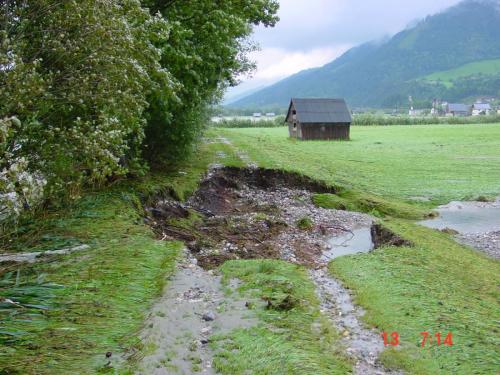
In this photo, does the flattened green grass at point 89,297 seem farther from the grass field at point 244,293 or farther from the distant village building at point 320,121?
the distant village building at point 320,121

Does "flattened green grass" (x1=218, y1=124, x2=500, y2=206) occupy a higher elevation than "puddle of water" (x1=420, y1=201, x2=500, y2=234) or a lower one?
higher

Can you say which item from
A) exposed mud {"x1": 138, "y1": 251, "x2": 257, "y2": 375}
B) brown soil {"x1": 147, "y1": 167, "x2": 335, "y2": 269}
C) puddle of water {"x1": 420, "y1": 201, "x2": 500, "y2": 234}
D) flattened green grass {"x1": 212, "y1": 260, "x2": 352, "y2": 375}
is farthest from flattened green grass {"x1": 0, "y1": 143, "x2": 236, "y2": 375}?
puddle of water {"x1": 420, "y1": 201, "x2": 500, "y2": 234}

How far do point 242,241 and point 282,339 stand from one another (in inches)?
298

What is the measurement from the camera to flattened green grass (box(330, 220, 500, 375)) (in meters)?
7.80

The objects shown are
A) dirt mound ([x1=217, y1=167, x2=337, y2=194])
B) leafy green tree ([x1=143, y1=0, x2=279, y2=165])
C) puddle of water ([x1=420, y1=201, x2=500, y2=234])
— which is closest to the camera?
leafy green tree ([x1=143, y1=0, x2=279, y2=165])

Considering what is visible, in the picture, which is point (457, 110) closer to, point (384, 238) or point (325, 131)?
point (325, 131)

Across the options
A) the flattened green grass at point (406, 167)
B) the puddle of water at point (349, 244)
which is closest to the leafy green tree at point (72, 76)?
the puddle of water at point (349, 244)

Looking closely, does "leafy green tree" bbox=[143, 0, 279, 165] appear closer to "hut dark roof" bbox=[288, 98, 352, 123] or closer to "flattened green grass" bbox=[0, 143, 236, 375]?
"flattened green grass" bbox=[0, 143, 236, 375]

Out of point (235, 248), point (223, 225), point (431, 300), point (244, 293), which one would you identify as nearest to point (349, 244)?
point (223, 225)

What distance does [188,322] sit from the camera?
8672 millimetres

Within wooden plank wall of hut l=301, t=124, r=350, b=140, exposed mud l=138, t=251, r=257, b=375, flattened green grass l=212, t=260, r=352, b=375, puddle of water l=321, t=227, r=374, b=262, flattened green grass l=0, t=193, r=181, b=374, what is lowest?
puddle of water l=321, t=227, r=374, b=262

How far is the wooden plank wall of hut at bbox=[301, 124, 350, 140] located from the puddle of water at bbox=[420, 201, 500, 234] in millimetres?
44170

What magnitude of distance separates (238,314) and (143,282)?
7.49 ft
